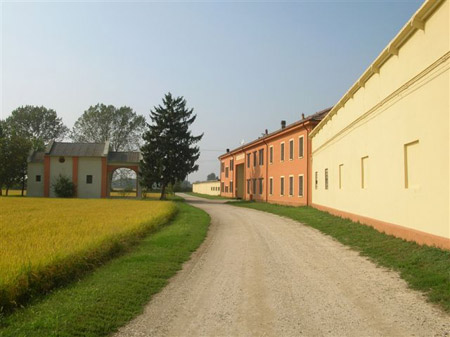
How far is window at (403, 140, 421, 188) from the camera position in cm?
1077

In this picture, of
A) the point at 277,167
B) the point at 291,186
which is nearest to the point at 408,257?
the point at 291,186

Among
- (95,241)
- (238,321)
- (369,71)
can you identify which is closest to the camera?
(238,321)

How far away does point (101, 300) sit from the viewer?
6414mm

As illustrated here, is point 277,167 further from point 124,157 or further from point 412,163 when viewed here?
point 412,163

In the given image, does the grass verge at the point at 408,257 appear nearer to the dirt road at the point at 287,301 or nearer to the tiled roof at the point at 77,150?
the dirt road at the point at 287,301

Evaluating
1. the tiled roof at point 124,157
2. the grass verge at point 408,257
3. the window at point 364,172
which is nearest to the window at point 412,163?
the grass verge at point 408,257

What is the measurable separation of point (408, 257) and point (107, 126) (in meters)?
77.9

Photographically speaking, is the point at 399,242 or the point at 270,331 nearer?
the point at 270,331

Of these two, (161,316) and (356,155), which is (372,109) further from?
(161,316)

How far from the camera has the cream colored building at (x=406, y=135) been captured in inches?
362

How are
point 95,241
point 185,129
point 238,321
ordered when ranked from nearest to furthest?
point 238,321, point 95,241, point 185,129

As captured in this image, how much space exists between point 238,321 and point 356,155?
1290cm

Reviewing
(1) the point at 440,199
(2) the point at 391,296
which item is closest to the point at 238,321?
(2) the point at 391,296

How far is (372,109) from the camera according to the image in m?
14.6
